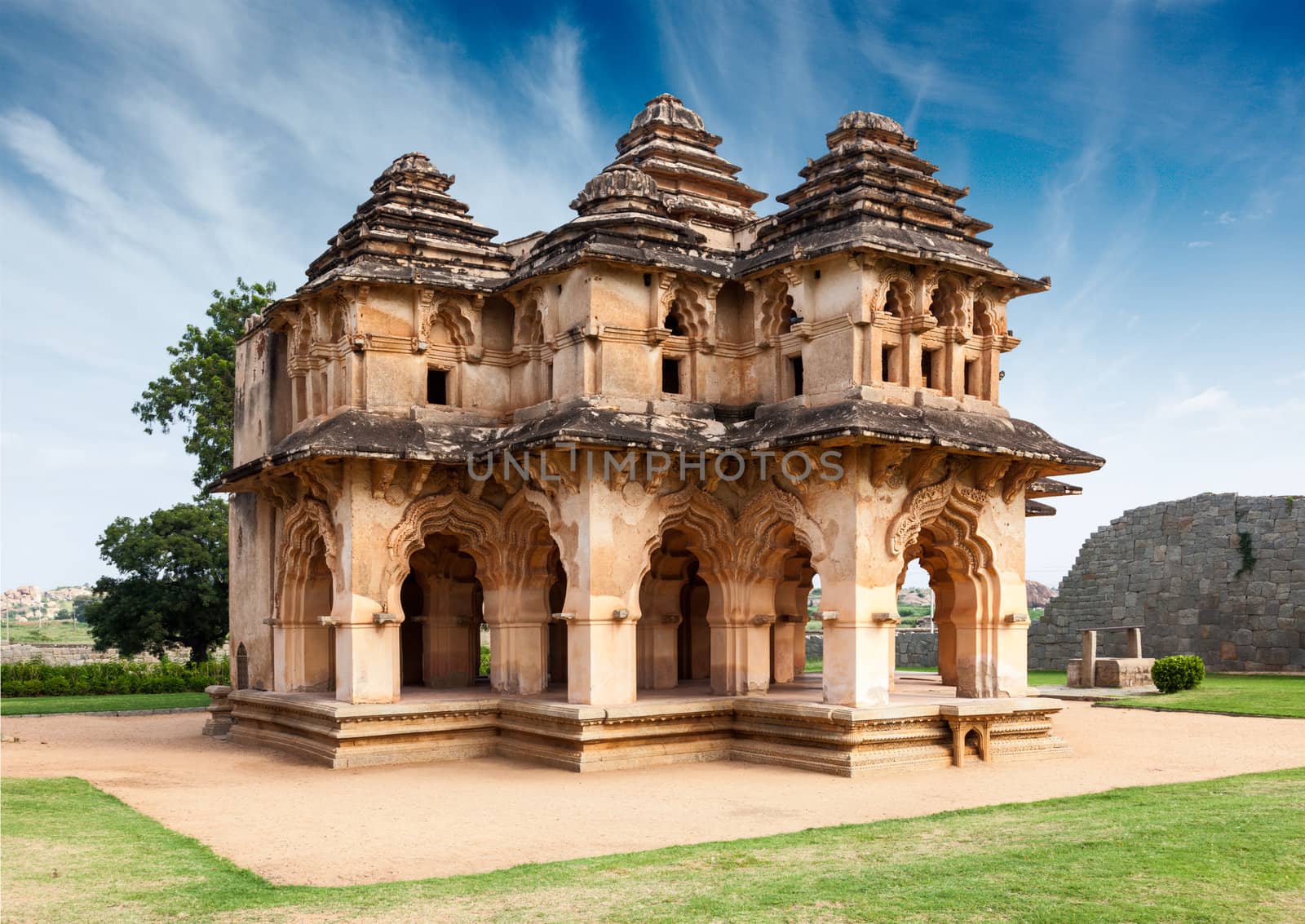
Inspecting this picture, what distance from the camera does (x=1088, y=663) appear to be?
25.8m

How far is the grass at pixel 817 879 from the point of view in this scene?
707 centimetres

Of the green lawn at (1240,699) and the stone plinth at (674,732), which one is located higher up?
the stone plinth at (674,732)

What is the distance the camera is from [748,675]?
620 inches

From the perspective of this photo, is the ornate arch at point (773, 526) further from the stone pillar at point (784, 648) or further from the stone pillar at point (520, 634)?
the stone pillar at point (784, 648)

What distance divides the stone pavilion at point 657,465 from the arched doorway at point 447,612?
0.95m

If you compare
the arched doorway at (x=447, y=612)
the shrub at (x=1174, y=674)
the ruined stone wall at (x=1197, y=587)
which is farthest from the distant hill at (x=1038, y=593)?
the arched doorway at (x=447, y=612)

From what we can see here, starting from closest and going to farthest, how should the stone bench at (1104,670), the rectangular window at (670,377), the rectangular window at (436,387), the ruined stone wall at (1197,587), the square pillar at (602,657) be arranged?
1. the square pillar at (602,657)
2. the rectangular window at (670,377)
3. the rectangular window at (436,387)
4. the stone bench at (1104,670)
5. the ruined stone wall at (1197,587)

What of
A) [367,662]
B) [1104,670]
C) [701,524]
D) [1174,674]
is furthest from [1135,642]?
[367,662]

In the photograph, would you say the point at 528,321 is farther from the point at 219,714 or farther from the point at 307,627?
the point at 219,714

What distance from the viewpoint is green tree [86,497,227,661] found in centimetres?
3162

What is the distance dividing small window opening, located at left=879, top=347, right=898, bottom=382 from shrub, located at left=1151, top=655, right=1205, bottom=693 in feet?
40.6

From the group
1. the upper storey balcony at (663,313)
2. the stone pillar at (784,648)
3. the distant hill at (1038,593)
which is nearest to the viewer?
the upper storey balcony at (663,313)

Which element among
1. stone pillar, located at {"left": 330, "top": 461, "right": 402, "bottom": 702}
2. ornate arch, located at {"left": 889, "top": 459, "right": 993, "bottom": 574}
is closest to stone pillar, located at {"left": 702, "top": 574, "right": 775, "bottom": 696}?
ornate arch, located at {"left": 889, "top": 459, "right": 993, "bottom": 574}

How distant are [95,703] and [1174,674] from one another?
21.8 m
